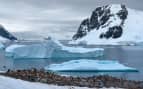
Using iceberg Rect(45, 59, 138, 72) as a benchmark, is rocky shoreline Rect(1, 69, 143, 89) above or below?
below

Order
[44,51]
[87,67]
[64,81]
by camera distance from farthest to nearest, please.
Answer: [44,51], [87,67], [64,81]

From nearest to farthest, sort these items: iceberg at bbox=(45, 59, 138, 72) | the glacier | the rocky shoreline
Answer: the rocky shoreline < iceberg at bbox=(45, 59, 138, 72) < the glacier

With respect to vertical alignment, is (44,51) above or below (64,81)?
above

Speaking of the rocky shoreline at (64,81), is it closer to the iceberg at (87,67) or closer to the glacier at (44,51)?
the iceberg at (87,67)

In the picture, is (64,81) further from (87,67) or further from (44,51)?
(44,51)

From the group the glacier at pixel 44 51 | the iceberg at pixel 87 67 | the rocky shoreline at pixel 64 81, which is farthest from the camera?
the glacier at pixel 44 51

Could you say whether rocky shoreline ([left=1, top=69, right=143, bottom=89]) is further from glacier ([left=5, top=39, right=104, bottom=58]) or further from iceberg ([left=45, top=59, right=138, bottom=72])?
glacier ([left=5, top=39, right=104, bottom=58])

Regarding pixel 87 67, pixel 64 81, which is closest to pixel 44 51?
pixel 87 67

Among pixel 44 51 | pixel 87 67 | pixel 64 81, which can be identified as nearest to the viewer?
pixel 64 81

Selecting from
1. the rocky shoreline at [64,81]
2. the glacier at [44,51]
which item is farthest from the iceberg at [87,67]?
the rocky shoreline at [64,81]

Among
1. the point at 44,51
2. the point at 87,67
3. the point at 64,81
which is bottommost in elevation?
the point at 64,81

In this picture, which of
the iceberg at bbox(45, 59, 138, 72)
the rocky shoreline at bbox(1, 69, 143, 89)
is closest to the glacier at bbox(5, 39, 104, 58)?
the iceberg at bbox(45, 59, 138, 72)

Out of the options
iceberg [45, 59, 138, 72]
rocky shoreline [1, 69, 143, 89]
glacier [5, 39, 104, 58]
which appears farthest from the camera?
glacier [5, 39, 104, 58]

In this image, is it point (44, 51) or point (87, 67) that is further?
point (44, 51)
